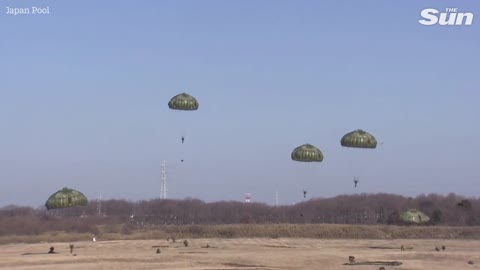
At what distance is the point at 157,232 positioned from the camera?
122562mm

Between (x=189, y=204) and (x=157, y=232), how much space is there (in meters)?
61.5

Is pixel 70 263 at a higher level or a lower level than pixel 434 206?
lower

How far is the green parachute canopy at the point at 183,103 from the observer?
68.9 metres

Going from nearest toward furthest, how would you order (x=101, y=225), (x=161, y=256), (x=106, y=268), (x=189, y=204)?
(x=106, y=268)
(x=161, y=256)
(x=101, y=225)
(x=189, y=204)

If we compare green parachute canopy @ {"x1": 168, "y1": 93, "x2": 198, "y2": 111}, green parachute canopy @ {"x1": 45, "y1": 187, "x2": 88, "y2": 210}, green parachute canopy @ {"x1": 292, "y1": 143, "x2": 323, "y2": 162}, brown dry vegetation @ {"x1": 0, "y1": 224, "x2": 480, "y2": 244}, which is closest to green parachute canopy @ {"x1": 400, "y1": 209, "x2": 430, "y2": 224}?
green parachute canopy @ {"x1": 292, "y1": 143, "x2": 323, "y2": 162}

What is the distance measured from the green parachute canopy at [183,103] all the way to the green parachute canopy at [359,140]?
570 inches

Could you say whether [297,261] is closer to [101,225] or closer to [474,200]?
[101,225]

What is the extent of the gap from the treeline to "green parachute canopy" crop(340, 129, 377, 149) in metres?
82.3

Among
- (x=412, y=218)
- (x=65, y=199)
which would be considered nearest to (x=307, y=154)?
(x=412, y=218)

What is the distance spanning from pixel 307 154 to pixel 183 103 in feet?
43.1

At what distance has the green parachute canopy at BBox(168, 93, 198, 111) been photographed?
226 feet

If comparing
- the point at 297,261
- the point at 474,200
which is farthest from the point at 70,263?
the point at 474,200

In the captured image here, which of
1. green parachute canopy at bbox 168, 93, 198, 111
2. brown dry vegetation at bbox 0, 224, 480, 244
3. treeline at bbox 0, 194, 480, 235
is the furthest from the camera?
treeline at bbox 0, 194, 480, 235

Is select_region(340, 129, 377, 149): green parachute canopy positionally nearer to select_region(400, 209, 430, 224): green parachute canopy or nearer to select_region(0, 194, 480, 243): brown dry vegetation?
select_region(400, 209, 430, 224): green parachute canopy
